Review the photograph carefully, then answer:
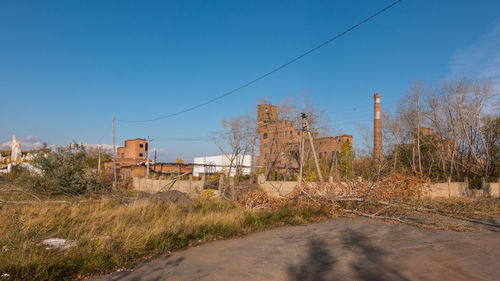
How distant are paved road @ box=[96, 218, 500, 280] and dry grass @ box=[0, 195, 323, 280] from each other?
55 cm

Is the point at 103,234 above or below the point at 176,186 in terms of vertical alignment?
below

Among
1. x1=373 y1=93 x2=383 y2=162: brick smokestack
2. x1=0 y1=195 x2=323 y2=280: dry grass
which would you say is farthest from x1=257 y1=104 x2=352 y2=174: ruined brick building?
x1=0 y1=195 x2=323 y2=280: dry grass

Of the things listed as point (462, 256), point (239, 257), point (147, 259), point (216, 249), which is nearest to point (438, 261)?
point (462, 256)

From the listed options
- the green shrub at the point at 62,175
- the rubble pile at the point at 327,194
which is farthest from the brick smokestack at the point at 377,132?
the green shrub at the point at 62,175

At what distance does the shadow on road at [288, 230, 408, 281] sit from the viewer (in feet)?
17.9

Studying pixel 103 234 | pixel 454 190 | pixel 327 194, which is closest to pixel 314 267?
pixel 103 234

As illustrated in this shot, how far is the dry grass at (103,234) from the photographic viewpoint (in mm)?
5508

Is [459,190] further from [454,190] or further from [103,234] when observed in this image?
[103,234]

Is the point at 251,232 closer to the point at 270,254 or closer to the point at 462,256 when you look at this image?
the point at 270,254

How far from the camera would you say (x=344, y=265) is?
607cm

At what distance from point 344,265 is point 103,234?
5392mm

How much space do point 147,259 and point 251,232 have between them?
3694 mm

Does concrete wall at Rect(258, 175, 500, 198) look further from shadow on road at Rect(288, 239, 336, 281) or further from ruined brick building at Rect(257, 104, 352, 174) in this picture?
shadow on road at Rect(288, 239, 336, 281)

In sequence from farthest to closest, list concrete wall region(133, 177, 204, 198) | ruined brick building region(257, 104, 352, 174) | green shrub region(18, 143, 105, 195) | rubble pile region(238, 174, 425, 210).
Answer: ruined brick building region(257, 104, 352, 174)
concrete wall region(133, 177, 204, 198)
green shrub region(18, 143, 105, 195)
rubble pile region(238, 174, 425, 210)
